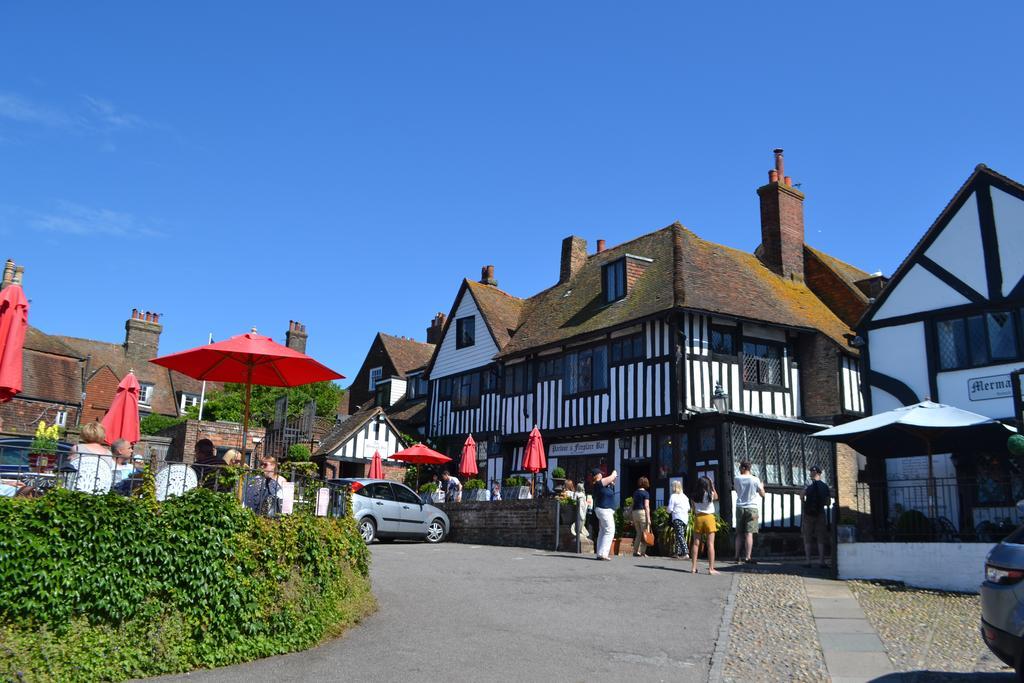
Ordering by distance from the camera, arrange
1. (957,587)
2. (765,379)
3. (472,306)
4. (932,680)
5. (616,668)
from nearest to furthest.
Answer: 1. (932,680)
2. (616,668)
3. (957,587)
4. (765,379)
5. (472,306)

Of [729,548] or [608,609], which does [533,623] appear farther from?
[729,548]

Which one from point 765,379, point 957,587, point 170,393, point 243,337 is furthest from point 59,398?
point 957,587

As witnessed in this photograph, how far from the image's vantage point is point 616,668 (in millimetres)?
7746

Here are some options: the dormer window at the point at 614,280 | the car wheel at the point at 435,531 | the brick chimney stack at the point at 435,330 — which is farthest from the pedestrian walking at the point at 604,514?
the brick chimney stack at the point at 435,330

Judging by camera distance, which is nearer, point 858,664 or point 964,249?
point 858,664

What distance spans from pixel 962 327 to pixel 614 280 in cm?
1089

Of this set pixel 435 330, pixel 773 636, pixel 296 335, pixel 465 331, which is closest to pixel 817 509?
pixel 773 636

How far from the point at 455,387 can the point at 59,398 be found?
2288cm

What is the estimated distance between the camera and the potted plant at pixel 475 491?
2495cm

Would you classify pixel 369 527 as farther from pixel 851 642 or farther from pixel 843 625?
pixel 851 642

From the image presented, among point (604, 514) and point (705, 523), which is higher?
point (604, 514)

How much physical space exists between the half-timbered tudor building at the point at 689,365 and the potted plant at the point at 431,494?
8.28 feet

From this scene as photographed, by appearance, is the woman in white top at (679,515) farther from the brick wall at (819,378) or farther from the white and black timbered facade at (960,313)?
the brick wall at (819,378)

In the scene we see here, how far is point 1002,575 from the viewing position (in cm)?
657
